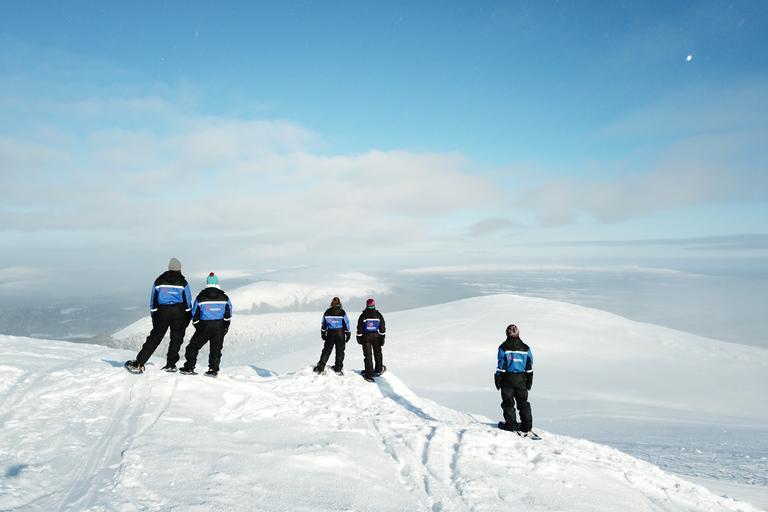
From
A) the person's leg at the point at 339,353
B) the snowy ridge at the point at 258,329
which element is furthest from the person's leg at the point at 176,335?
the snowy ridge at the point at 258,329

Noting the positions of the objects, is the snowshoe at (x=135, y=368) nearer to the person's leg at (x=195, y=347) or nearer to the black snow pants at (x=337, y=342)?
the person's leg at (x=195, y=347)

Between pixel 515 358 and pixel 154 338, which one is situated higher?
pixel 154 338

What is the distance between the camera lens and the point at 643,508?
4.58 m

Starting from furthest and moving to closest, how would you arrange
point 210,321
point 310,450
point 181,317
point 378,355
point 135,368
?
point 378,355, point 210,321, point 181,317, point 135,368, point 310,450

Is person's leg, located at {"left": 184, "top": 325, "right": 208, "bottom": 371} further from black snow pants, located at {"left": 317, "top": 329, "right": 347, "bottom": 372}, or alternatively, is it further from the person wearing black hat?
the person wearing black hat

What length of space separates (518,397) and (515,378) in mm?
429

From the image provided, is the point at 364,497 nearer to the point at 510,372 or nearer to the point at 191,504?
the point at 191,504

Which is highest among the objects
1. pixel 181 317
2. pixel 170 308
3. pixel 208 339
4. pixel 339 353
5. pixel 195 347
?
pixel 170 308

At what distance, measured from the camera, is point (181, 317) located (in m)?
7.87

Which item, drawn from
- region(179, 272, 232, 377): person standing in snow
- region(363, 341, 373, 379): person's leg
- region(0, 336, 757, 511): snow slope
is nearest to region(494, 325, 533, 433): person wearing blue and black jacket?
region(0, 336, 757, 511): snow slope

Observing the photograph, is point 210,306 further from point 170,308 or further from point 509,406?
point 509,406

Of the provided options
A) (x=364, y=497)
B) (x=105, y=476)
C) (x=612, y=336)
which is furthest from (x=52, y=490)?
(x=612, y=336)

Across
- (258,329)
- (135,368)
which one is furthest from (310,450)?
(258,329)

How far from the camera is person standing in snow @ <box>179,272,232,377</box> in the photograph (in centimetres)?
812
